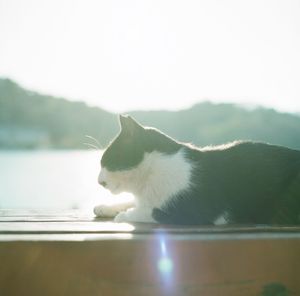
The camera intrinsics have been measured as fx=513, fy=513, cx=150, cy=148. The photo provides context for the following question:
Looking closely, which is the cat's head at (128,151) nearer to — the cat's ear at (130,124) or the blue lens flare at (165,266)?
the cat's ear at (130,124)

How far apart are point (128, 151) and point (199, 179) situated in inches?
23.1

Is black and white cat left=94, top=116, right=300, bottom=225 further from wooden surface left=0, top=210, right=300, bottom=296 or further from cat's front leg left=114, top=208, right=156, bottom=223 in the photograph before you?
wooden surface left=0, top=210, right=300, bottom=296

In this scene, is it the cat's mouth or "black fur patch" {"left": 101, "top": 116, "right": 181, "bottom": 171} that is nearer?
"black fur patch" {"left": 101, "top": 116, "right": 181, "bottom": 171}

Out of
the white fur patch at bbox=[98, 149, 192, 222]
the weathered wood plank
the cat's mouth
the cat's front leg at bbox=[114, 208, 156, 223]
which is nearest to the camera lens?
the weathered wood plank

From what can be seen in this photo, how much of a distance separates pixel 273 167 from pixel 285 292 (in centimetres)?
187

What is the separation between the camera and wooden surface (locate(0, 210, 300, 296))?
157cm

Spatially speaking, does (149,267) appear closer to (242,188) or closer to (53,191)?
(242,188)

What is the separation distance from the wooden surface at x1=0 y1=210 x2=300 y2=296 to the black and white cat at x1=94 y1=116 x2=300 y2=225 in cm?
134

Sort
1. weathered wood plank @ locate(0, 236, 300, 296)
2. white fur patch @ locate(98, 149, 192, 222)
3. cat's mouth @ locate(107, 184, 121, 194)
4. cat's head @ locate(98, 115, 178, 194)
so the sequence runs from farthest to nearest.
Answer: cat's mouth @ locate(107, 184, 121, 194), cat's head @ locate(98, 115, 178, 194), white fur patch @ locate(98, 149, 192, 222), weathered wood plank @ locate(0, 236, 300, 296)

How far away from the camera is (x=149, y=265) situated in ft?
5.33

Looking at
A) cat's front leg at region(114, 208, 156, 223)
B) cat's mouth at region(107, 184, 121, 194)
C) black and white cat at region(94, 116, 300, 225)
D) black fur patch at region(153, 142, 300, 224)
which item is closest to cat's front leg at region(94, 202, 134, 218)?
black and white cat at region(94, 116, 300, 225)

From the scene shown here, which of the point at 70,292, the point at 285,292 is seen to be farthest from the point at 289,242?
the point at 70,292

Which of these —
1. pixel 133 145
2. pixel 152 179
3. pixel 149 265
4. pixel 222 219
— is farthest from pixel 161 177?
pixel 149 265

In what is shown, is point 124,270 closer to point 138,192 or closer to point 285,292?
point 285,292
